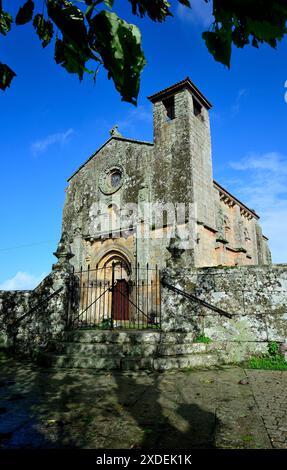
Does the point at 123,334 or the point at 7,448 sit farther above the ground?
the point at 123,334

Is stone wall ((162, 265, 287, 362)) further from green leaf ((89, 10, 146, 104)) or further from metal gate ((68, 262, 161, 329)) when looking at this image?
green leaf ((89, 10, 146, 104))

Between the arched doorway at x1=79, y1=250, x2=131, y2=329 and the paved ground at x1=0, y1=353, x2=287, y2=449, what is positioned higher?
the arched doorway at x1=79, y1=250, x2=131, y2=329

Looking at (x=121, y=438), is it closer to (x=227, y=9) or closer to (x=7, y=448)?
(x=7, y=448)

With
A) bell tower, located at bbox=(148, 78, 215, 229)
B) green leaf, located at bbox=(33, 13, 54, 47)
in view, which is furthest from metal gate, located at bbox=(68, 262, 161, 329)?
green leaf, located at bbox=(33, 13, 54, 47)

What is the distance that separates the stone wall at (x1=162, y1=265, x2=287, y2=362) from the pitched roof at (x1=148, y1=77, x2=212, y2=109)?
33.7 feet

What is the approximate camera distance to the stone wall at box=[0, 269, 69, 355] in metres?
7.18

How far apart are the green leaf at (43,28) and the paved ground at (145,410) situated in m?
3.13

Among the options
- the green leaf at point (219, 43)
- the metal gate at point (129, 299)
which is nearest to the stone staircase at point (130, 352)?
the metal gate at point (129, 299)

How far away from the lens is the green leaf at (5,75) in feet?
5.98

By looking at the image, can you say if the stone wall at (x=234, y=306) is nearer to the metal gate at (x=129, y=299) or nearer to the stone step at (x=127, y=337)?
the stone step at (x=127, y=337)

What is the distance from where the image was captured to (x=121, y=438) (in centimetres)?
273

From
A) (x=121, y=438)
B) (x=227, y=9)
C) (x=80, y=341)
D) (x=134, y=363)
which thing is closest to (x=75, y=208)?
(x=80, y=341)

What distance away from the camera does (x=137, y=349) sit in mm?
6051
